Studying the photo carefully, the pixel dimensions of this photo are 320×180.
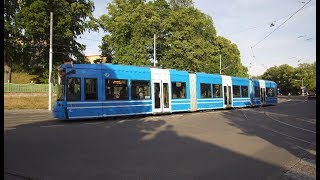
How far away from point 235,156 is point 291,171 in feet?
6.14

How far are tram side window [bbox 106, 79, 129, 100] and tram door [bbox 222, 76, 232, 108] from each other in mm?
12847

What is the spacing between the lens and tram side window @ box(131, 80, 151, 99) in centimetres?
2180

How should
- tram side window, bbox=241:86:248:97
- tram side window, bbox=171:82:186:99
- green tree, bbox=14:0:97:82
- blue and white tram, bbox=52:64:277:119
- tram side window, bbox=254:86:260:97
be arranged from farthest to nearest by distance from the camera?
tram side window, bbox=254:86:260:97 < tram side window, bbox=241:86:248:97 < tram side window, bbox=171:82:186:99 < blue and white tram, bbox=52:64:277:119 < green tree, bbox=14:0:97:82

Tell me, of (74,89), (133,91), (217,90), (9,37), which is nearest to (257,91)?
(217,90)

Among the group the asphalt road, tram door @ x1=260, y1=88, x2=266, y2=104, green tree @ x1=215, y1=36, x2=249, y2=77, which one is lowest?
the asphalt road

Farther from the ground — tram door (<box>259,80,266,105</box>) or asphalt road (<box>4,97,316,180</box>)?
tram door (<box>259,80,266,105</box>)

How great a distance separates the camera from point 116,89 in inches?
819

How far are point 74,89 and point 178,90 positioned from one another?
30.3 ft

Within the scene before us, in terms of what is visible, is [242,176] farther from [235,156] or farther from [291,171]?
[235,156]

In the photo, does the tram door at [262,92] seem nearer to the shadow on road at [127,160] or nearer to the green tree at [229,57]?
the green tree at [229,57]

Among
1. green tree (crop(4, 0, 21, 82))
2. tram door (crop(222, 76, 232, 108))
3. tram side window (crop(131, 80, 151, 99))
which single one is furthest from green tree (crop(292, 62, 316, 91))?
tram door (crop(222, 76, 232, 108))

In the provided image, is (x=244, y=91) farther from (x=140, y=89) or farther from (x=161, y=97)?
(x=140, y=89)

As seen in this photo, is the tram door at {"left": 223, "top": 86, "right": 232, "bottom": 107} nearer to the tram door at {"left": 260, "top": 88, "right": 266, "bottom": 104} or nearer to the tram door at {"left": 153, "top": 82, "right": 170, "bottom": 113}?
the tram door at {"left": 153, "top": 82, "right": 170, "bottom": 113}
